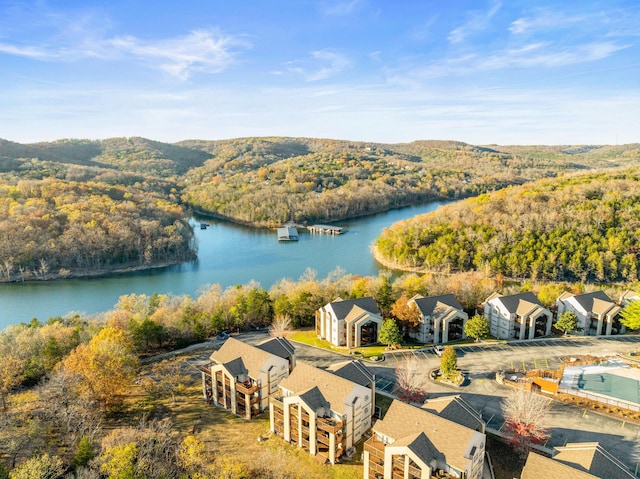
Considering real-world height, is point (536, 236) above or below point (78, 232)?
below

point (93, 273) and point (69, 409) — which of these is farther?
point (93, 273)

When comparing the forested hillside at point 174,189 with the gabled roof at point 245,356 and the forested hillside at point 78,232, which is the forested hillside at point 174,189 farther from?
the gabled roof at point 245,356

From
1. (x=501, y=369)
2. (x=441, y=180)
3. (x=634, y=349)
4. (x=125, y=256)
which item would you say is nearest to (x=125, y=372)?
(x=501, y=369)

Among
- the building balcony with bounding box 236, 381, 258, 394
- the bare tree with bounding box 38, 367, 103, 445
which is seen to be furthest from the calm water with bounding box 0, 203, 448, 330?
the building balcony with bounding box 236, 381, 258, 394

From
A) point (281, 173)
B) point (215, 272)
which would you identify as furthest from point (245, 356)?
point (281, 173)

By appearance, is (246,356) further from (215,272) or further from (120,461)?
(215,272)

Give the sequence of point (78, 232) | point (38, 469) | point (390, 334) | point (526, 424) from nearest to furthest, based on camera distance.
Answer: point (38, 469)
point (526, 424)
point (390, 334)
point (78, 232)

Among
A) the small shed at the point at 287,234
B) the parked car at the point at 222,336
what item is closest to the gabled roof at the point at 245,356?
the parked car at the point at 222,336
